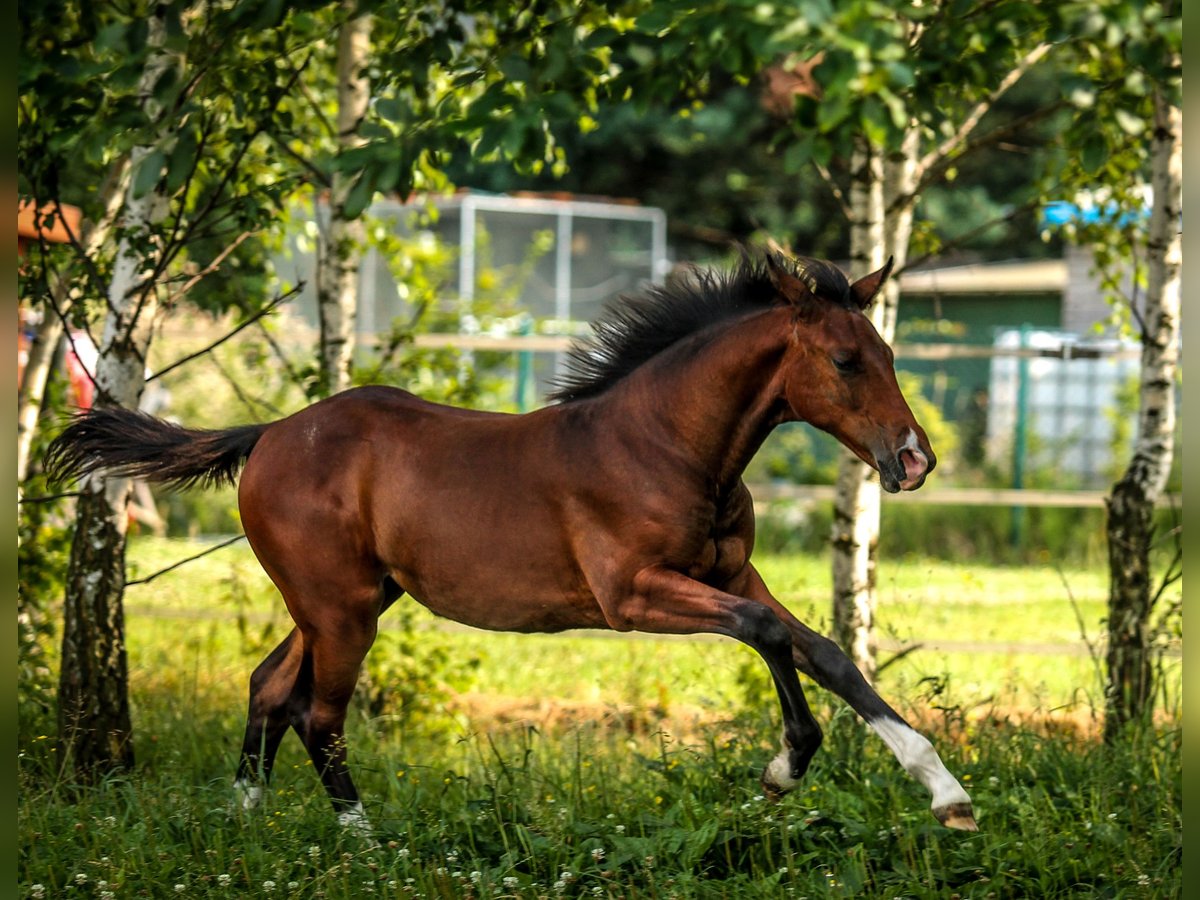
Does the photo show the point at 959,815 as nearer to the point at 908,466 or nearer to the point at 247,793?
the point at 908,466

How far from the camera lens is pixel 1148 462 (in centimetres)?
→ 622

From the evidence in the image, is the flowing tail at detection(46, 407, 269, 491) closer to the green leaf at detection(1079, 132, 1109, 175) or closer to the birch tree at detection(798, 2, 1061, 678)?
the birch tree at detection(798, 2, 1061, 678)

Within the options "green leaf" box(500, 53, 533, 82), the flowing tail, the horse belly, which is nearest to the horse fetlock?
the horse belly

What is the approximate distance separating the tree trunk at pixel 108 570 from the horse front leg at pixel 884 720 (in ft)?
9.06

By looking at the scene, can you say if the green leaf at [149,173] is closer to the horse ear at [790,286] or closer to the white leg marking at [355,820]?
the horse ear at [790,286]

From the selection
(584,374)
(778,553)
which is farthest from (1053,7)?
(778,553)

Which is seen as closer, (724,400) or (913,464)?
(913,464)

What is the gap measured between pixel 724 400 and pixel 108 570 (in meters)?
2.71

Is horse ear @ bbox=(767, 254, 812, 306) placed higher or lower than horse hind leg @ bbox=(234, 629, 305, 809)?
higher

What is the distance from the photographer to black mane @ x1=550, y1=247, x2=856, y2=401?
4.47 meters

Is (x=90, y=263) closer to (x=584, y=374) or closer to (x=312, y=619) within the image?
(x=312, y=619)

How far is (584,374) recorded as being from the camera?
476 cm

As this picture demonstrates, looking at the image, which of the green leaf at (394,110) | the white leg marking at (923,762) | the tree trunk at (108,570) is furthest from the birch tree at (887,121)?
the tree trunk at (108,570)

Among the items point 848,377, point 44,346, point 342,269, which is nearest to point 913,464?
point 848,377
